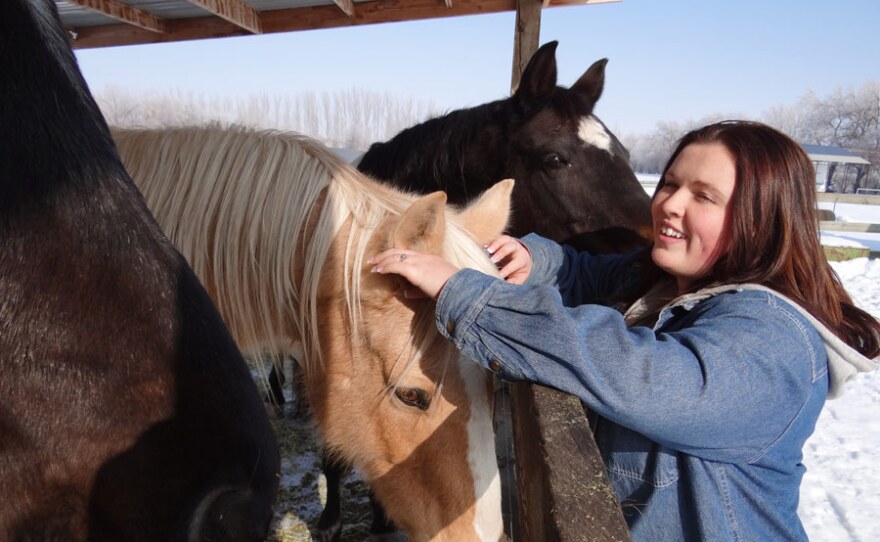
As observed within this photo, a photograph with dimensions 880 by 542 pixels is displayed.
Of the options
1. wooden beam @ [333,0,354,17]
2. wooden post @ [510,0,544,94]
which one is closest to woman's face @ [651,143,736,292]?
wooden post @ [510,0,544,94]

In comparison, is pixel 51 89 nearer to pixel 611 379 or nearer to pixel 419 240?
pixel 419 240

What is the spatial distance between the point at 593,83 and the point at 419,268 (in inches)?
118

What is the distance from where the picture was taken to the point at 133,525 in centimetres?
96

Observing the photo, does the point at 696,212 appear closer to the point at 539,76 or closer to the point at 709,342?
the point at 709,342

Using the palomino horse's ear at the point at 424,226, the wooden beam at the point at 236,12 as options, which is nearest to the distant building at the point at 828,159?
the wooden beam at the point at 236,12

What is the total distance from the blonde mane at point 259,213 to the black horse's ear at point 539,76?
6.11ft

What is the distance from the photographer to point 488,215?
194cm

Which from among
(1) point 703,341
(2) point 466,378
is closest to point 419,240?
(2) point 466,378

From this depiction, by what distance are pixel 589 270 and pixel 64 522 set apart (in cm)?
191

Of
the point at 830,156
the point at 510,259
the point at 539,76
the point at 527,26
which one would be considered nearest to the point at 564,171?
the point at 539,76

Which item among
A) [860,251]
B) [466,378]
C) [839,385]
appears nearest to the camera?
[839,385]

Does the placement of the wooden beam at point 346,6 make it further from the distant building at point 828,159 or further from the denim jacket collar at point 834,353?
the distant building at point 828,159

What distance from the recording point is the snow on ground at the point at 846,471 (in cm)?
305

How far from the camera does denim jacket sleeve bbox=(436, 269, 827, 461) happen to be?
1.08m
